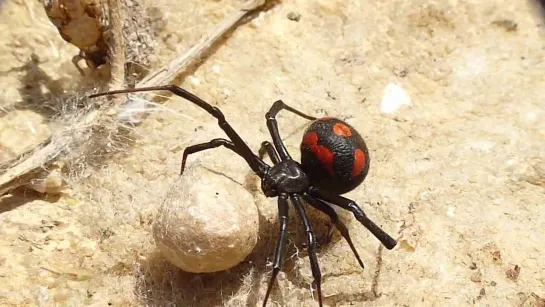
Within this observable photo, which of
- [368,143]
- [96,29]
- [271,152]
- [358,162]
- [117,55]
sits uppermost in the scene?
[96,29]

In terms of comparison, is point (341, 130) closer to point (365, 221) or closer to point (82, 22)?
point (365, 221)

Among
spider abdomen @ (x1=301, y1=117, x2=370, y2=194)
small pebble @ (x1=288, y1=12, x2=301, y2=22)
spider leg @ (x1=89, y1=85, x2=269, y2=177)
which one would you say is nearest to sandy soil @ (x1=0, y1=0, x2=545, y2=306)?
small pebble @ (x1=288, y1=12, x2=301, y2=22)

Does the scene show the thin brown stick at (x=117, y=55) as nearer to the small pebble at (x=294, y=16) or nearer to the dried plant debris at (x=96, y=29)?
the dried plant debris at (x=96, y=29)

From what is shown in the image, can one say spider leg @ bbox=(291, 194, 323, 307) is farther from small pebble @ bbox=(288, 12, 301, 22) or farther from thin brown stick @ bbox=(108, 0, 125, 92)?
small pebble @ bbox=(288, 12, 301, 22)

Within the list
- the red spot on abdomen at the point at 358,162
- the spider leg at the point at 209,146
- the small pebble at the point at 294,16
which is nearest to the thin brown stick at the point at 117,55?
the spider leg at the point at 209,146

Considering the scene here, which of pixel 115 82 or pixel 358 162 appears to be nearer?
pixel 358 162

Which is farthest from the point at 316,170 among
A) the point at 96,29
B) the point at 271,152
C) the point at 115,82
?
the point at 96,29
